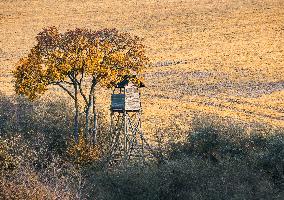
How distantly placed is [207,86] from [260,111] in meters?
10.1

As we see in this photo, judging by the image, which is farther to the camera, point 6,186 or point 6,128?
point 6,128

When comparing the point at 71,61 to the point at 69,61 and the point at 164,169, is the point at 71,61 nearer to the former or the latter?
the point at 69,61

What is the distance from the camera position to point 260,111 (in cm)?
4322

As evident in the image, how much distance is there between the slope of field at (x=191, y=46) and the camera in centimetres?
4541

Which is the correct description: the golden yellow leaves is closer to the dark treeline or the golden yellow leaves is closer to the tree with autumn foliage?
the tree with autumn foliage

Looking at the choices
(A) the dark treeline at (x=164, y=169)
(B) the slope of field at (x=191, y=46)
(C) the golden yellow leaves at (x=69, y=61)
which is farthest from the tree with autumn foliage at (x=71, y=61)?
(B) the slope of field at (x=191, y=46)

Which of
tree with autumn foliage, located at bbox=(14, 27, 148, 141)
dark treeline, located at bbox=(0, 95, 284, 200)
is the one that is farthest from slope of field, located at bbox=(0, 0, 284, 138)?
tree with autumn foliage, located at bbox=(14, 27, 148, 141)

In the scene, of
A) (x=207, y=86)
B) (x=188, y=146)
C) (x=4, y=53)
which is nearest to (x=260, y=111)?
(x=207, y=86)

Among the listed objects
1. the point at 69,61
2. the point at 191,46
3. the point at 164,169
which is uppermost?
the point at 191,46

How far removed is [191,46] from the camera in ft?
227

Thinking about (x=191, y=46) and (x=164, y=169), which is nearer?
(x=164, y=169)

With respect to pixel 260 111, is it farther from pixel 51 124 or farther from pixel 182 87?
pixel 51 124

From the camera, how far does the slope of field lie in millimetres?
45406

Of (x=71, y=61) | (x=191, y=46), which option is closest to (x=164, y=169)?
(x=71, y=61)
